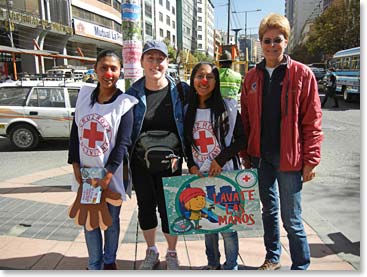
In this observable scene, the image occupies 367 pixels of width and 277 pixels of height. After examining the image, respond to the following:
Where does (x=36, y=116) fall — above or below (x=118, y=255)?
above

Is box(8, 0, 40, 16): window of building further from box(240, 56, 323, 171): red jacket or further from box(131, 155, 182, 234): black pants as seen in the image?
box(240, 56, 323, 171): red jacket

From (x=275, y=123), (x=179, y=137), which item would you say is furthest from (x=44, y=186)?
(x=275, y=123)

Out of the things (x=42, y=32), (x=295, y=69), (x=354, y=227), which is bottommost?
(x=354, y=227)

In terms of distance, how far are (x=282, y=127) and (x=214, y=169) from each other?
0.55 meters

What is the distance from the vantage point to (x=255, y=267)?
9.09ft

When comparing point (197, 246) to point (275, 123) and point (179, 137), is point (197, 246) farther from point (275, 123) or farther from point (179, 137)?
point (275, 123)

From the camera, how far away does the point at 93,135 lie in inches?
93.6

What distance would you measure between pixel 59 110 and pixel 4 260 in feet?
16.8

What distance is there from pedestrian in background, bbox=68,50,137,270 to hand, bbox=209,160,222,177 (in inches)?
24.3

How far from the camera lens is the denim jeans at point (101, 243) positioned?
253 cm

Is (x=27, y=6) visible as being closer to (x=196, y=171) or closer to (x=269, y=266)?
(x=196, y=171)

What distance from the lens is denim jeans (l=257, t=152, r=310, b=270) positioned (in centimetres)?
240

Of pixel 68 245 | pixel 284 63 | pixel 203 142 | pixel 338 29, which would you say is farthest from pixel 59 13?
pixel 284 63

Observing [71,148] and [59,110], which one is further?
[59,110]
